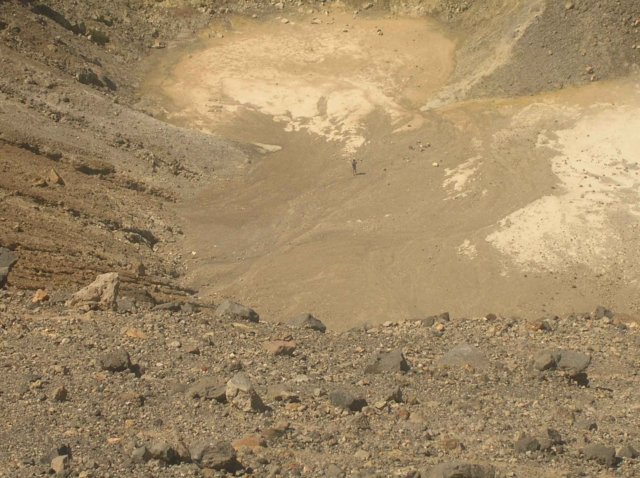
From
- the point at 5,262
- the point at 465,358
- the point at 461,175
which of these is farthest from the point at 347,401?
the point at 461,175

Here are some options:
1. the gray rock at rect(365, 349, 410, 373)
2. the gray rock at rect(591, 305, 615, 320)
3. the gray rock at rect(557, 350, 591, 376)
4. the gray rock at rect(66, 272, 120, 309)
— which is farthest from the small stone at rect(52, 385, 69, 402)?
the gray rock at rect(591, 305, 615, 320)

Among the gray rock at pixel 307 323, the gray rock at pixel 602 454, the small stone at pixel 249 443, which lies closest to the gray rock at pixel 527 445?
the gray rock at pixel 602 454

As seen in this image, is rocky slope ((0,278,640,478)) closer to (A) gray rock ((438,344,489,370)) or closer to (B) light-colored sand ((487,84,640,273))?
(A) gray rock ((438,344,489,370))

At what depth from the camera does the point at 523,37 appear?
27.2 meters

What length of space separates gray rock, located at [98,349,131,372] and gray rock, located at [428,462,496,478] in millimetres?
3948

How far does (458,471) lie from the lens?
9.80 meters

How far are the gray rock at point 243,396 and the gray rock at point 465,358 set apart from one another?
3269mm

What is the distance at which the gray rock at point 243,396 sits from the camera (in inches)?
442

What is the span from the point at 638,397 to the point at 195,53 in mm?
21044

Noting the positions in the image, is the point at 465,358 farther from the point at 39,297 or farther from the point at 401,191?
the point at 401,191

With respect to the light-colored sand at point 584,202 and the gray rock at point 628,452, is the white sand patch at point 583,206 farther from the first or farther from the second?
the gray rock at point 628,452

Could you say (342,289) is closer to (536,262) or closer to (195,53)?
(536,262)

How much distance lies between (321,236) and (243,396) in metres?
10.5

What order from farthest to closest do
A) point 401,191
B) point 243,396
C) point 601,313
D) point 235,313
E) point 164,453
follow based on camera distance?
point 401,191 < point 601,313 < point 235,313 < point 243,396 < point 164,453
